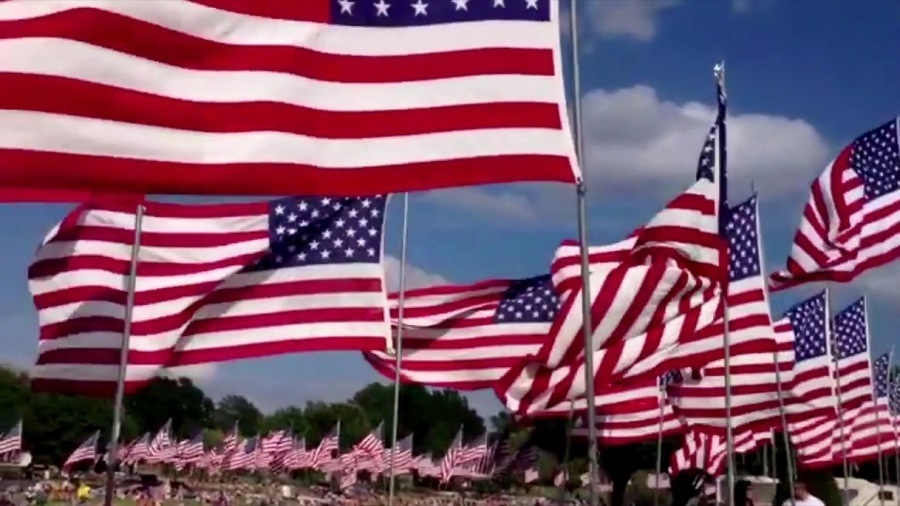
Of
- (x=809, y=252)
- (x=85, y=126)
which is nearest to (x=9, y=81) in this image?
(x=85, y=126)

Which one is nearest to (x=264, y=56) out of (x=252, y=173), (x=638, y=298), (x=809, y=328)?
(x=252, y=173)

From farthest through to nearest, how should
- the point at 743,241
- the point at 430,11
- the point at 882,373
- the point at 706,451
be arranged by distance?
the point at 882,373, the point at 706,451, the point at 743,241, the point at 430,11

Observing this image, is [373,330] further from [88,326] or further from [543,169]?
[543,169]

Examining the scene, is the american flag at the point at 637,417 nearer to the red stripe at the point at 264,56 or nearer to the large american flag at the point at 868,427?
the large american flag at the point at 868,427

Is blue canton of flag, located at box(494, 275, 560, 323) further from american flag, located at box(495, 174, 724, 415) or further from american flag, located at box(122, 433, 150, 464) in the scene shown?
american flag, located at box(122, 433, 150, 464)

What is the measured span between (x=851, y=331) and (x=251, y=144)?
2157cm

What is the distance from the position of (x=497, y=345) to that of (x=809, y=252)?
5.23m

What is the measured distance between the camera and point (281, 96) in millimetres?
7574

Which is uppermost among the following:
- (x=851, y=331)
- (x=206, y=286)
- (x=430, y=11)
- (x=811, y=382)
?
(x=851, y=331)

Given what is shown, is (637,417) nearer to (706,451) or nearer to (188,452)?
(706,451)

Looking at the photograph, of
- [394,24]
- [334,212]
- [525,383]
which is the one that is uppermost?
[334,212]

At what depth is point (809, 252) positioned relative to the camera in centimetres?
2019

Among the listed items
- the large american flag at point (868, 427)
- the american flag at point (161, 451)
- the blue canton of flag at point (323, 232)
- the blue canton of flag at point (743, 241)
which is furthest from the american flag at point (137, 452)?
the blue canton of flag at point (323, 232)

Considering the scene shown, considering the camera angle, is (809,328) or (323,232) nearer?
(323,232)
